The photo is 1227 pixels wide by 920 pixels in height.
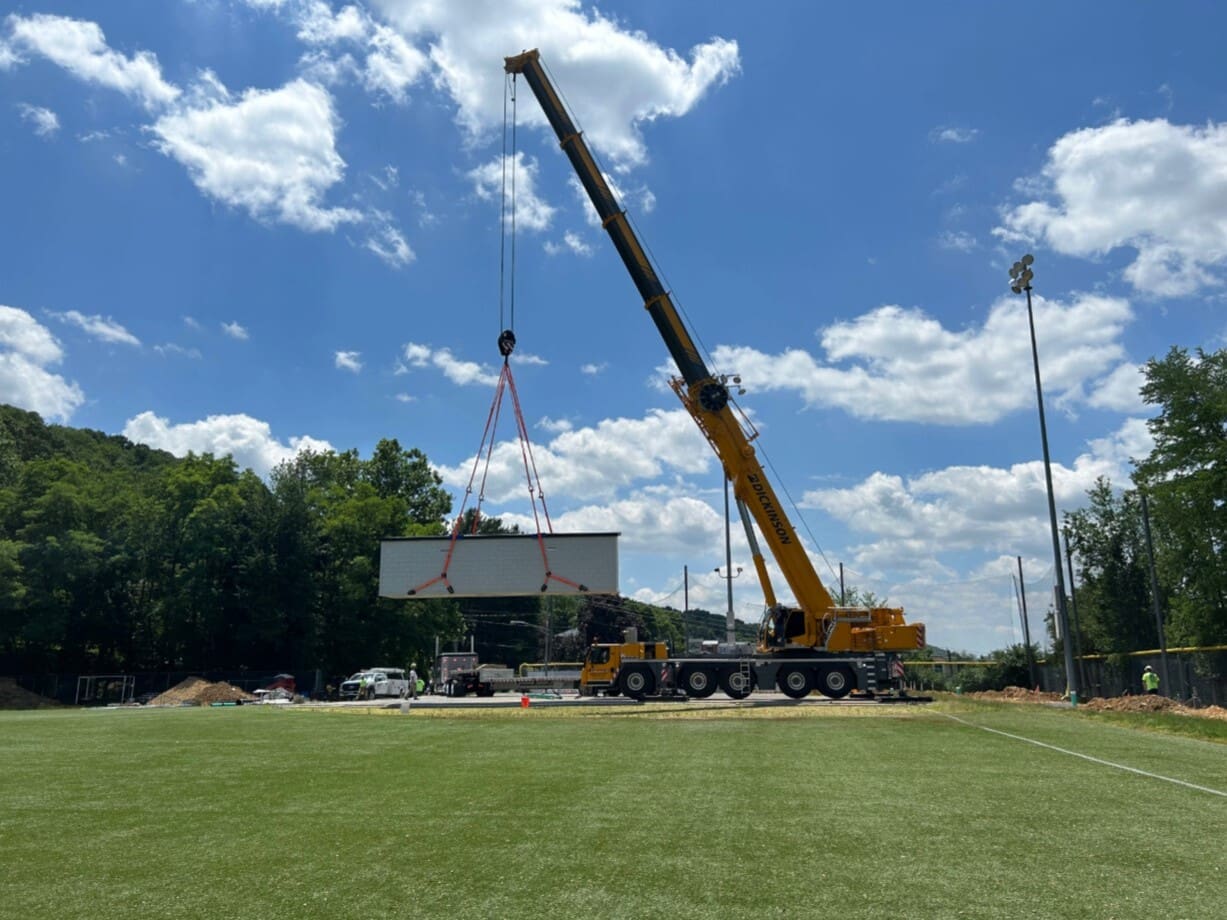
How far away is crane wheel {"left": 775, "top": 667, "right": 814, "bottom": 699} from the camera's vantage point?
93.6 ft

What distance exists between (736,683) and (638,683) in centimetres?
359

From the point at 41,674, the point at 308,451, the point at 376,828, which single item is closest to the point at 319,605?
the point at 41,674

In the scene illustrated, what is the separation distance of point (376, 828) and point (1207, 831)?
24.0ft

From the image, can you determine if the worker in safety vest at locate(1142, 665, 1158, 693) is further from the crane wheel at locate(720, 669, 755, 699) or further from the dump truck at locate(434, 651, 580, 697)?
the dump truck at locate(434, 651, 580, 697)

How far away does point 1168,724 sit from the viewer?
18.7 m

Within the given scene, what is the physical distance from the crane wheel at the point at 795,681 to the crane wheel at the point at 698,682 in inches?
97.6

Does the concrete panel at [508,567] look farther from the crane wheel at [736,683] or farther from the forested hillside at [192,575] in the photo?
the forested hillside at [192,575]

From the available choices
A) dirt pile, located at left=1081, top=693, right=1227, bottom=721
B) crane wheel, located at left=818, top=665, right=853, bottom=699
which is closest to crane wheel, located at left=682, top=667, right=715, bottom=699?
crane wheel, located at left=818, top=665, right=853, bottom=699

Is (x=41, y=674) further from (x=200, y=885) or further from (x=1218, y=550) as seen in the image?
(x=1218, y=550)

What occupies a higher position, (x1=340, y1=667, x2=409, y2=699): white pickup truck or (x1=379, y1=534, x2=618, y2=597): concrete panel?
(x1=379, y1=534, x2=618, y2=597): concrete panel

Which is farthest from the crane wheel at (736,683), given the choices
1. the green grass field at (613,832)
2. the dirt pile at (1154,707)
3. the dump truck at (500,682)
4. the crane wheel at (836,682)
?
the green grass field at (613,832)

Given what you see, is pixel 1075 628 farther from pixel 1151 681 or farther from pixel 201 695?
pixel 201 695

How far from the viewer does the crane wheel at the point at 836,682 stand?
92.2ft

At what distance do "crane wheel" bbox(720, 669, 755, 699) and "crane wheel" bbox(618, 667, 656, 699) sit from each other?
8.66 feet
